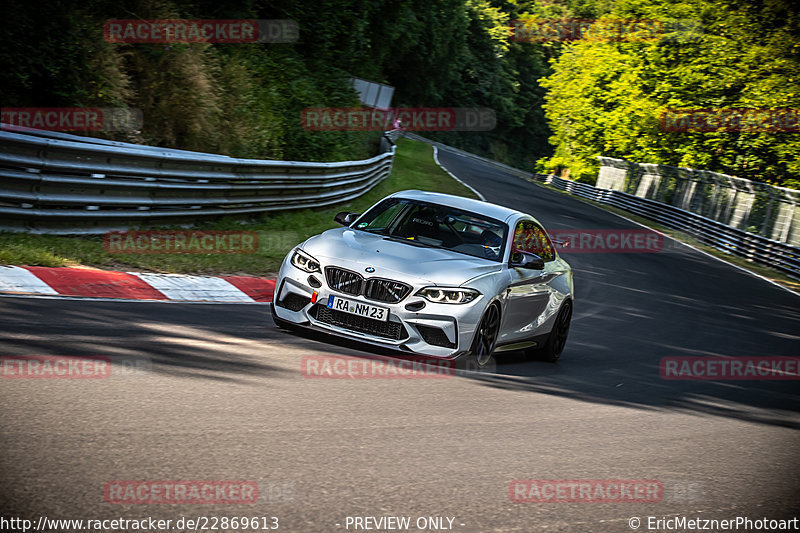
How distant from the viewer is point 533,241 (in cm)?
961

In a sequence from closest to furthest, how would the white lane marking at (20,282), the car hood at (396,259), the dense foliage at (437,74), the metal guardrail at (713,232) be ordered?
1. the car hood at (396,259)
2. the white lane marking at (20,282)
3. the dense foliage at (437,74)
4. the metal guardrail at (713,232)

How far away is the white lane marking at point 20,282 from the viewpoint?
8211mm

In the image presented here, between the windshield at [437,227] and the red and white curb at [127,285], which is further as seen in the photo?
the windshield at [437,227]

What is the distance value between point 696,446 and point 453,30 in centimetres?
4839

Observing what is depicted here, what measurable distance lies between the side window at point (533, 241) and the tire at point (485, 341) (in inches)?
44.2

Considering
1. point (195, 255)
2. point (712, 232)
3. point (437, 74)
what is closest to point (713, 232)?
point (712, 232)

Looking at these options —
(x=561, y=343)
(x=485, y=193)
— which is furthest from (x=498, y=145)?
(x=561, y=343)

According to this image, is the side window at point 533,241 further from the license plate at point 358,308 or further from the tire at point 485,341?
the license plate at point 358,308

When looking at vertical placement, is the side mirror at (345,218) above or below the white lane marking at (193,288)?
above

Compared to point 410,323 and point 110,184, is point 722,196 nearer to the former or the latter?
point 110,184

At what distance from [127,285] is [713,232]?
29.8 m

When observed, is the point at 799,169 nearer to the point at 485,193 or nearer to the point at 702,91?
the point at 702,91

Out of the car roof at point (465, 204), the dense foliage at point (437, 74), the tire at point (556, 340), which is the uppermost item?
the dense foliage at point (437, 74)

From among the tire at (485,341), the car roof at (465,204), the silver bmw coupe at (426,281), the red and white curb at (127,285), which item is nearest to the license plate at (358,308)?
the silver bmw coupe at (426,281)
